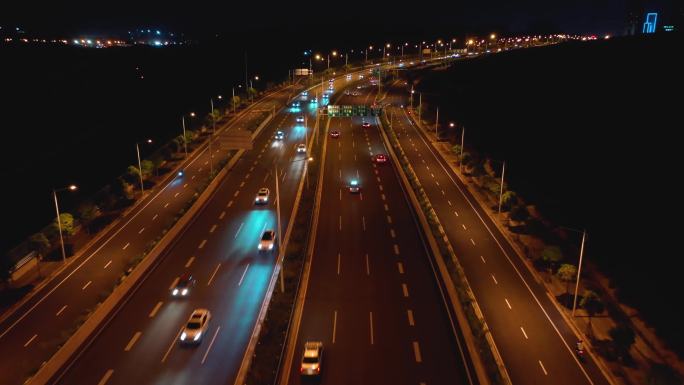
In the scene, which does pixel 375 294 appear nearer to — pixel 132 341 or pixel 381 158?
pixel 132 341

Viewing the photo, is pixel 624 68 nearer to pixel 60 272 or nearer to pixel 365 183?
pixel 365 183

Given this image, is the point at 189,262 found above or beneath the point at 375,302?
above

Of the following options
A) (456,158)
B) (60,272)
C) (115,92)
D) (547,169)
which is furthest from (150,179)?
(115,92)

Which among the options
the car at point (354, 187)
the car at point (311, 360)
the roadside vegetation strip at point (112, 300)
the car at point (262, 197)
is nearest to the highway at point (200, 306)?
the roadside vegetation strip at point (112, 300)

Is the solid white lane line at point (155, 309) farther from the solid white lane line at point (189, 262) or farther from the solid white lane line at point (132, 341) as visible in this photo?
the solid white lane line at point (189, 262)

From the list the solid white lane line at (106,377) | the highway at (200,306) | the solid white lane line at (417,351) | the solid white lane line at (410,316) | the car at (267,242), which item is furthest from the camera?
the car at (267,242)

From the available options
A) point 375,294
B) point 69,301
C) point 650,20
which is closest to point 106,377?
point 69,301
